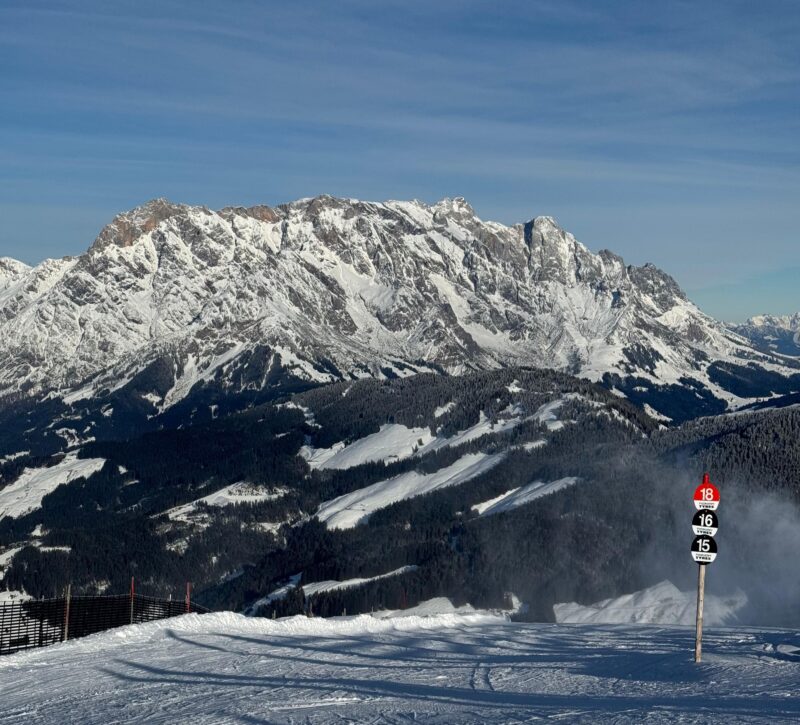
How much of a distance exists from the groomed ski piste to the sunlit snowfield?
0.27ft

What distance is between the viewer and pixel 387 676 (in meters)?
46.1

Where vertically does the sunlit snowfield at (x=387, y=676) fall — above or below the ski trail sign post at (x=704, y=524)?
below

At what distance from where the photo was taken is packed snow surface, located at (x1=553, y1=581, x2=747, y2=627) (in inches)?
6860

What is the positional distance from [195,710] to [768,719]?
64.0 feet

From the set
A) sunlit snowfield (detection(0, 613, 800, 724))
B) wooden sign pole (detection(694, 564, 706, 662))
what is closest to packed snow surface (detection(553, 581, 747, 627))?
sunlit snowfield (detection(0, 613, 800, 724))

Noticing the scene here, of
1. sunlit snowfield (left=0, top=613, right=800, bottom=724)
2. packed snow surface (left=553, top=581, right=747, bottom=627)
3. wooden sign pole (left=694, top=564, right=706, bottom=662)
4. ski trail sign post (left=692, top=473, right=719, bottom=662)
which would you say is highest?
ski trail sign post (left=692, top=473, right=719, bottom=662)

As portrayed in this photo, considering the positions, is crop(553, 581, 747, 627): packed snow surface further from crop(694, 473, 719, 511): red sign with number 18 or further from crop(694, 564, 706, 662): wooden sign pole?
crop(694, 473, 719, 511): red sign with number 18

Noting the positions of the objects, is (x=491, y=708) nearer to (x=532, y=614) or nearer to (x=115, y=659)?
(x=115, y=659)

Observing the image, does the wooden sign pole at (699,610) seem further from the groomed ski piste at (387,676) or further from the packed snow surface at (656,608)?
the packed snow surface at (656,608)

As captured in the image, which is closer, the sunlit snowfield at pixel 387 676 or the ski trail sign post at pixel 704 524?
the sunlit snowfield at pixel 387 676

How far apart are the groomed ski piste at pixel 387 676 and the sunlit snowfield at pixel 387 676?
83 millimetres

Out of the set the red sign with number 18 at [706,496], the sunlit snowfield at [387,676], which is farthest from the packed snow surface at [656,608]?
the red sign with number 18 at [706,496]

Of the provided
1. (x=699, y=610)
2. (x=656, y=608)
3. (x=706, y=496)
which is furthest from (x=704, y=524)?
(x=656, y=608)

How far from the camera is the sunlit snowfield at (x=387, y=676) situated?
36938mm
